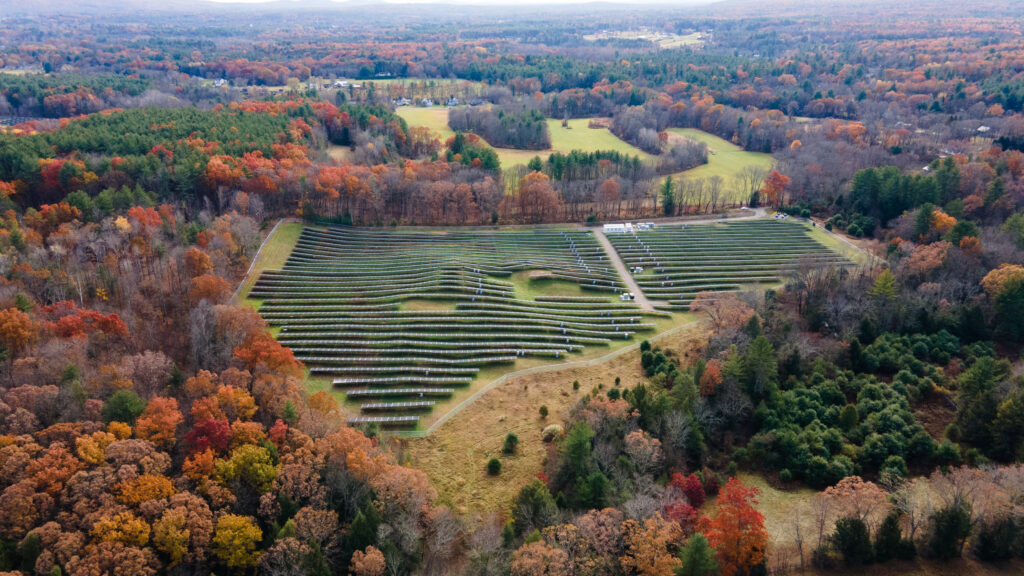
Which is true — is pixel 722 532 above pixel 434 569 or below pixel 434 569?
above

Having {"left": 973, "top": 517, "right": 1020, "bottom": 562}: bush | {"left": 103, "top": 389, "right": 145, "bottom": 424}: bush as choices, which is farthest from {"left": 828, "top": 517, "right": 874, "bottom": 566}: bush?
{"left": 103, "top": 389, "right": 145, "bottom": 424}: bush

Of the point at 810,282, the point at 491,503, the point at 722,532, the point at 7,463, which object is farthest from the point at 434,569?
the point at 810,282

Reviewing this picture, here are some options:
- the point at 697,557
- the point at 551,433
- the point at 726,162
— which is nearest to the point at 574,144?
the point at 726,162

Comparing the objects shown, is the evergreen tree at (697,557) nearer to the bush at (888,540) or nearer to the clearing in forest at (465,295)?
the bush at (888,540)

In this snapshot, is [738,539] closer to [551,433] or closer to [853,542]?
[853,542]

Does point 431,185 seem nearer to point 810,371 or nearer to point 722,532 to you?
point 810,371

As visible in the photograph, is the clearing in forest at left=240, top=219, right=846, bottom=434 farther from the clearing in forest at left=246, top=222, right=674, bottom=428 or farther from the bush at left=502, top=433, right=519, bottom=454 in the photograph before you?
the bush at left=502, top=433, right=519, bottom=454
